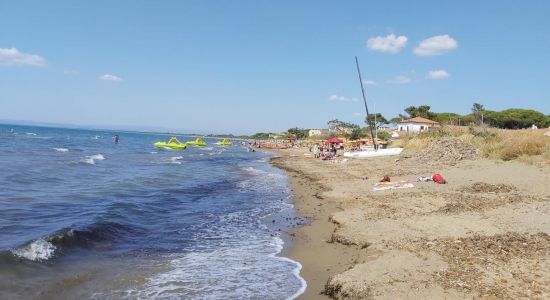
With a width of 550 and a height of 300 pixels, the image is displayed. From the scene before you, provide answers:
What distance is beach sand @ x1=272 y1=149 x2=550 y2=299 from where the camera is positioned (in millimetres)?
5820

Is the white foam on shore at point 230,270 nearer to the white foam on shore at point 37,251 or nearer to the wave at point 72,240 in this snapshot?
the wave at point 72,240

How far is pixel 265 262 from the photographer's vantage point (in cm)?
838

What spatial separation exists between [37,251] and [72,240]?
44.4 inches

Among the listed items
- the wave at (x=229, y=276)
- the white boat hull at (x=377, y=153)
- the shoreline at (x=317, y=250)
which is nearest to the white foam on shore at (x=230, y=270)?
the wave at (x=229, y=276)

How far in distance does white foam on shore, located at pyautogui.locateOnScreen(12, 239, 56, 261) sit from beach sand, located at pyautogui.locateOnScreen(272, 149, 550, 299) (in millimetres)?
5199

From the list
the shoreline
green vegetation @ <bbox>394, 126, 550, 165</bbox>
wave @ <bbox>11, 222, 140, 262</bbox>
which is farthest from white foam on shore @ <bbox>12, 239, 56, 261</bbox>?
green vegetation @ <bbox>394, 126, 550, 165</bbox>

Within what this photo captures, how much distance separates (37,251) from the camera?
8.31m

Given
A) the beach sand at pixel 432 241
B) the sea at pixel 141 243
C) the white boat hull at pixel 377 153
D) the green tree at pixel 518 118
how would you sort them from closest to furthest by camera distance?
the beach sand at pixel 432 241 < the sea at pixel 141 243 < the white boat hull at pixel 377 153 < the green tree at pixel 518 118

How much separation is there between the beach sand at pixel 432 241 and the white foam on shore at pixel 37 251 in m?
5.20

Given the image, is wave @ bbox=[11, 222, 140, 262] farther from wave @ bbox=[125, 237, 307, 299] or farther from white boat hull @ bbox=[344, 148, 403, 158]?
white boat hull @ bbox=[344, 148, 403, 158]

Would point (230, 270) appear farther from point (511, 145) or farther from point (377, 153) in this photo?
point (377, 153)

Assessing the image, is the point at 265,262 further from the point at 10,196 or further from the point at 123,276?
→ the point at 10,196

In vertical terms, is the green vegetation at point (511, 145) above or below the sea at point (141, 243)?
above

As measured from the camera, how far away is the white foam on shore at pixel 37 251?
26.3 feet
